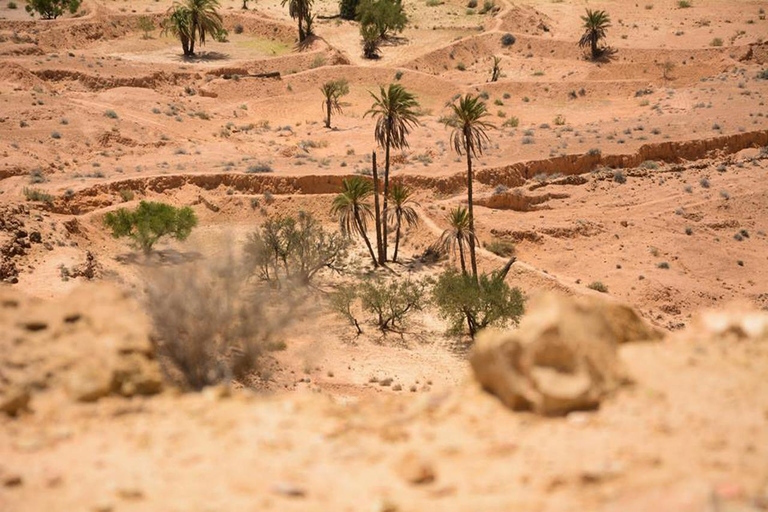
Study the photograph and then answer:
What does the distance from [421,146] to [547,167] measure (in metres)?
6.49

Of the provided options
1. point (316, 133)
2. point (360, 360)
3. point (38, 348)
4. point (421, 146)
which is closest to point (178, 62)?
point (316, 133)

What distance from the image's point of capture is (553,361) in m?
7.71

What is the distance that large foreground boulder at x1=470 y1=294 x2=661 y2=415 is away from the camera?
7.68 m

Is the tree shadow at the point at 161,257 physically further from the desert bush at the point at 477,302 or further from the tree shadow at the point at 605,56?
the tree shadow at the point at 605,56

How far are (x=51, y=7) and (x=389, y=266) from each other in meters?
43.7

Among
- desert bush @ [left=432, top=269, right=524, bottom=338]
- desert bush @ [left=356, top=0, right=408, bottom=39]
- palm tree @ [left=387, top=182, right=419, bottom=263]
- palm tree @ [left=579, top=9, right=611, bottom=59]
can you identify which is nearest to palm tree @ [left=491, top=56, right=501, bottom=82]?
palm tree @ [left=579, top=9, right=611, bottom=59]

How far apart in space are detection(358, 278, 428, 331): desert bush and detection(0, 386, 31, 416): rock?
60.0 feet

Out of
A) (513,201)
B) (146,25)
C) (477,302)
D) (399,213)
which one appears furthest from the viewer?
(146,25)

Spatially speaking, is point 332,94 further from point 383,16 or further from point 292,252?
point 292,252

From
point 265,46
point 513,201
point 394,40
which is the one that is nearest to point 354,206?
point 513,201

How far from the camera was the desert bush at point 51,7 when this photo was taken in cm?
6294

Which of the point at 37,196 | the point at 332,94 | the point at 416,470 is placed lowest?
the point at 37,196

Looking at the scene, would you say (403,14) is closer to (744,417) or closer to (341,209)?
(341,209)

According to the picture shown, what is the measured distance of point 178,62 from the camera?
58000 mm
